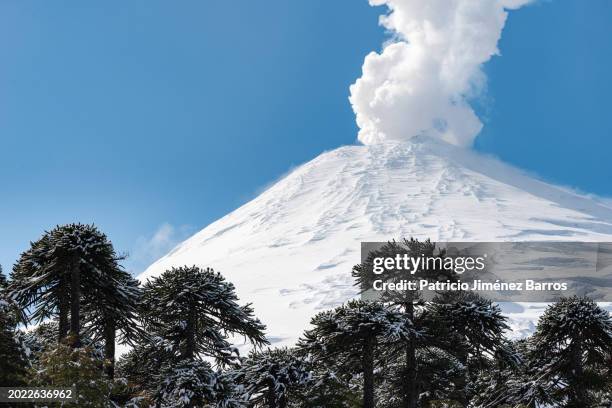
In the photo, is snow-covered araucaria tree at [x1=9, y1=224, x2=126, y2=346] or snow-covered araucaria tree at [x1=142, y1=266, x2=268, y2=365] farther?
snow-covered araucaria tree at [x1=142, y1=266, x2=268, y2=365]

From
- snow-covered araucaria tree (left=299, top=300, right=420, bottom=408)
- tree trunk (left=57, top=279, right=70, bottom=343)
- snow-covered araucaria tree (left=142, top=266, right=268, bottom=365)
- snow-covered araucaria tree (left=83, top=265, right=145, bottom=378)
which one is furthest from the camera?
snow-covered araucaria tree (left=142, top=266, right=268, bottom=365)

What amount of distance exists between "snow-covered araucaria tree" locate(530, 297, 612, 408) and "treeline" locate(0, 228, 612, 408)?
4cm

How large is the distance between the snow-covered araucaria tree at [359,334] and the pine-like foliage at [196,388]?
10.6ft

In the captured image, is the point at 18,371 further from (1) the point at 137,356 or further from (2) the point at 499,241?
(2) the point at 499,241

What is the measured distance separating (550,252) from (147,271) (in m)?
105

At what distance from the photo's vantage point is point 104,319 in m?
22.0

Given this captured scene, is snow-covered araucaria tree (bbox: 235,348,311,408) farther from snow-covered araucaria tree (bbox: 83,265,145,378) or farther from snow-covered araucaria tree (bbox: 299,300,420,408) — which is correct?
snow-covered araucaria tree (bbox: 83,265,145,378)

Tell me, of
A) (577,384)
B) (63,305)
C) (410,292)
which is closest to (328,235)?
(410,292)

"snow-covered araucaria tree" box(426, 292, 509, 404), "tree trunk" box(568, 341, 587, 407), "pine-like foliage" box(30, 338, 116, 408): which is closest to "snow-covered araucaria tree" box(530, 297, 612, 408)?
"tree trunk" box(568, 341, 587, 407)

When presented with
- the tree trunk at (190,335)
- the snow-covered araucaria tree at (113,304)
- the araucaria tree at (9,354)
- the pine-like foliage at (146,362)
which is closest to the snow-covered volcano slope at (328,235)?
the pine-like foliage at (146,362)

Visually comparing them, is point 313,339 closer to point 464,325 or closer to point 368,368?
point 368,368

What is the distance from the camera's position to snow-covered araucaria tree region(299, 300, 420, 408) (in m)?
20.0

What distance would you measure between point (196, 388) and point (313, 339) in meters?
4.62

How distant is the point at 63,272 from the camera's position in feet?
63.5
